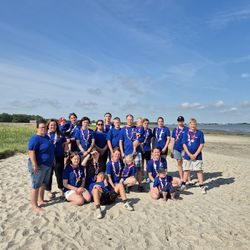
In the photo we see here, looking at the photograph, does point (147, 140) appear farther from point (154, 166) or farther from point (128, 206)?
point (128, 206)

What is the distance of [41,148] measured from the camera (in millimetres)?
5758

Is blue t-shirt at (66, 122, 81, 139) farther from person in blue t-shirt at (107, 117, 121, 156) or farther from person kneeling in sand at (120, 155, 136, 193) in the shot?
person kneeling in sand at (120, 155, 136, 193)

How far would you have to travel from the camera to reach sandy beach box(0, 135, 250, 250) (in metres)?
4.71

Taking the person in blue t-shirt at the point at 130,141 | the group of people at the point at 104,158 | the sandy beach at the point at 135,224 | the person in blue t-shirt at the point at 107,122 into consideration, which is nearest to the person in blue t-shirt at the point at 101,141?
the group of people at the point at 104,158

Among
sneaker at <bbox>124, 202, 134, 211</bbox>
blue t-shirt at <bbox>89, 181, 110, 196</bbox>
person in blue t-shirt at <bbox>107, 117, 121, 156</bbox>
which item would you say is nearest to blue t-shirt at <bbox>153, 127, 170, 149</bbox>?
person in blue t-shirt at <bbox>107, 117, 121, 156</bbox>

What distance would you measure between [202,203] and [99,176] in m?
2.57

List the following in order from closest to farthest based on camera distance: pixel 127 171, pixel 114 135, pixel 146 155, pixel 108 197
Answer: pixel 108 197
pixel 127 171
pixel 114 135
pixel 146 155

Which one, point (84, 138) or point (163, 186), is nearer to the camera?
point (163, 186)

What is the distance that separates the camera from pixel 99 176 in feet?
22.0

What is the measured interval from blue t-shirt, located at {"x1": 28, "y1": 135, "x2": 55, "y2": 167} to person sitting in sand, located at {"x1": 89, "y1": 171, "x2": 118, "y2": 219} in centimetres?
119

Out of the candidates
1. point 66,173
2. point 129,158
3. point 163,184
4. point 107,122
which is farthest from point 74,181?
point 107,122

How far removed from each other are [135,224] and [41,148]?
237 centimetres

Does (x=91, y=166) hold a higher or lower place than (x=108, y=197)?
higher

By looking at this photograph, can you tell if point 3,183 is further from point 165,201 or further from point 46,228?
point 165,201
